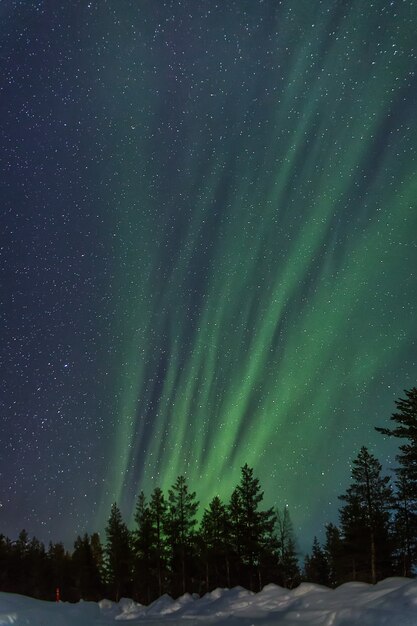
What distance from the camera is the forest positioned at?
4681cm

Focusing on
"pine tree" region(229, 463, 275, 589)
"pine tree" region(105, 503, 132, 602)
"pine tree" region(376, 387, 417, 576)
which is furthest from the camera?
"pine tree" region(105, 503, 132, 602)

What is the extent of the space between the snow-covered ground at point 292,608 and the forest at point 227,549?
46.3 ft

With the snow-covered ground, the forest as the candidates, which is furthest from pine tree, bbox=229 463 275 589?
the snow-covered ground

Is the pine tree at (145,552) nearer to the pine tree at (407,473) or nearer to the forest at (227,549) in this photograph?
the forest at (227,549)

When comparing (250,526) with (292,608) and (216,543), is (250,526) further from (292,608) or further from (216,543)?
(292,608)

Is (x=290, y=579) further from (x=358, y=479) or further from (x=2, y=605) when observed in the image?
(x=2, y=605)

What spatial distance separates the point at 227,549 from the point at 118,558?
18228 millimetres

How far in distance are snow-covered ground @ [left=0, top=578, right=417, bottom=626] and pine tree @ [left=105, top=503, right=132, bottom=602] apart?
39.6 m

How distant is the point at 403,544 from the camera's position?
4850 centimetres

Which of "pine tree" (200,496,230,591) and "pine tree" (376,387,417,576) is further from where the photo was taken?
"pine tree" (200,496,230,591)

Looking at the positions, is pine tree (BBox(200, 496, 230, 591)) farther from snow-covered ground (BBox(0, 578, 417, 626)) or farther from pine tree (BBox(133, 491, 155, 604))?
snow-covered ground (BBox(0, 578, 417, 626))

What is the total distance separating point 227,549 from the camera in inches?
2224

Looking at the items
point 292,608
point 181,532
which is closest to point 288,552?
point 181,532

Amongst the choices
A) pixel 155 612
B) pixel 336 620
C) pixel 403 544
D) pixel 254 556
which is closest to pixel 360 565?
pixel 403 544
